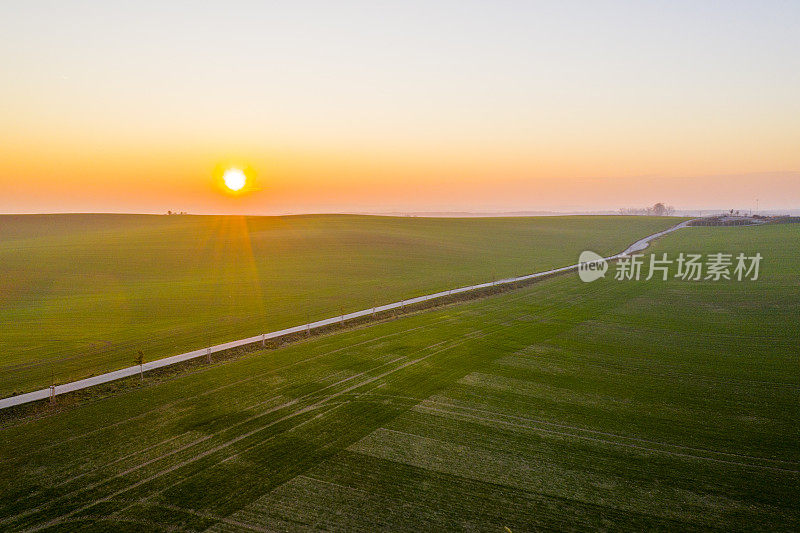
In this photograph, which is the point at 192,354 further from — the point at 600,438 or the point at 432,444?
the point at 600,438

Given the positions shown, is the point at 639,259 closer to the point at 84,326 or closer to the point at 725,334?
the point at 725,334

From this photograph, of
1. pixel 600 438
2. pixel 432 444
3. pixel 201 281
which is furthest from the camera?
pixel 201 281

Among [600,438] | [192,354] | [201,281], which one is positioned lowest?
[600,438]

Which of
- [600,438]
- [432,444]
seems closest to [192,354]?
[432,444]

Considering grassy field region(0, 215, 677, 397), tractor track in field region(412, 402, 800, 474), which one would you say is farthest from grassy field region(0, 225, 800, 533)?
grassy field region(0, 215, 677, 397)

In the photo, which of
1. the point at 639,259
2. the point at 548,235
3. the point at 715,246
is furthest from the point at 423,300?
the point at 548,235

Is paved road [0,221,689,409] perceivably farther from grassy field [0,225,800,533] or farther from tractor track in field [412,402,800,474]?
tractor track in field [412,402,800,474]
